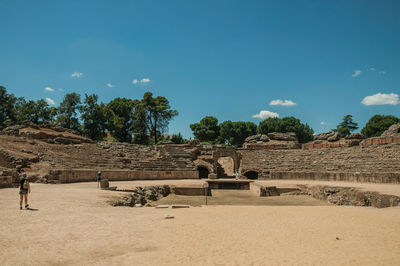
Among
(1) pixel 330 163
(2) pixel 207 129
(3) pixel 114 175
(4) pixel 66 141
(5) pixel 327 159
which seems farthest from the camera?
(2) pixel 207 129

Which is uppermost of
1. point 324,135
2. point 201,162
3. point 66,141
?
point 324,135

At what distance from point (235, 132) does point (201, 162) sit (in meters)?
37.4

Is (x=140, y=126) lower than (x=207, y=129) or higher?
lower

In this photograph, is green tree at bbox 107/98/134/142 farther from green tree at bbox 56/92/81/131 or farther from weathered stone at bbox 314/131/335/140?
weathered stone at bbox 314/131/335/140

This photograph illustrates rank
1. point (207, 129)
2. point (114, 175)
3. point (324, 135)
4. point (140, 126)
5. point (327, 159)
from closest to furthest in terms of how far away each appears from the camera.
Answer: point (114, 175)
point (327, 159)
point (324, 135)
point (140, 126)
point (207, 129)

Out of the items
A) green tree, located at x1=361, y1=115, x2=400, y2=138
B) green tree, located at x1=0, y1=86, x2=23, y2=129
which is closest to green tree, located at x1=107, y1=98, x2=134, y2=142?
green tree, located at x1=0, y1=86, x2=23, y2=129

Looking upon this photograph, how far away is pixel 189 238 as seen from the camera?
7082mm

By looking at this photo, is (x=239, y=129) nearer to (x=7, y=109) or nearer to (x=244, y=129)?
(x=244, y=129)

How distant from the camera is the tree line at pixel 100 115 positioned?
4672 centimetres

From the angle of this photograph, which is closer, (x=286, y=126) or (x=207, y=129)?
(x=286, y=126)

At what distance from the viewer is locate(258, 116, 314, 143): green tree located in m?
70.6

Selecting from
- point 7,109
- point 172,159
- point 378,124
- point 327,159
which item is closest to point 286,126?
point 378,124

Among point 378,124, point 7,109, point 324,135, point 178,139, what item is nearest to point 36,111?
point 7,109

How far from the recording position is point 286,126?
2793 inches
